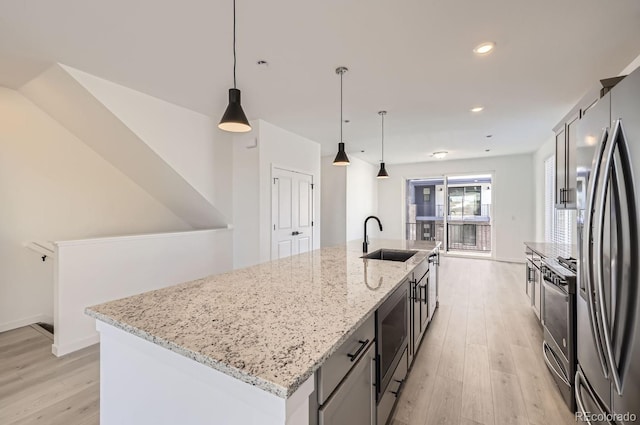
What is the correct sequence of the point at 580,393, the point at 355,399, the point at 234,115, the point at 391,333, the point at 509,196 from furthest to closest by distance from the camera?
the point at 509,196 → the point at 234,115 → the point at 391,333 → the point at 580,393 → the point at 355,399

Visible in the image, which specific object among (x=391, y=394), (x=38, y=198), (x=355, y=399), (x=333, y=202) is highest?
(x=333, y=202)

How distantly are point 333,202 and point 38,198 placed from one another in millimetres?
5170

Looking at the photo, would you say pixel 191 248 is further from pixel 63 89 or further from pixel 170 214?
pixel 63 89

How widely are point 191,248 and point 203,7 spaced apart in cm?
294

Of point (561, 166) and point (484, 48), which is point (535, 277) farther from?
point (484, 48)

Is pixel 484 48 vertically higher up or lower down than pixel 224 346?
higher up

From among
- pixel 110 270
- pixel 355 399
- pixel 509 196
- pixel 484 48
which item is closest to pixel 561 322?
pixel 355 399

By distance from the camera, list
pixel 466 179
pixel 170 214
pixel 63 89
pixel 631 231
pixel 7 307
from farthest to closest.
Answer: pixel 466 179
pixel 170 214
pixel 7 307
pixel 63 89
pixel 631 231

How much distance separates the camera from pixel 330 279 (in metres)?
1.79

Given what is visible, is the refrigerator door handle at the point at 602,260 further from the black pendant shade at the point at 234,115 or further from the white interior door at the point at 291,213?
the white interior door at the point at 291,213

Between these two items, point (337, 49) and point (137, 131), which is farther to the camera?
point (137, 131)

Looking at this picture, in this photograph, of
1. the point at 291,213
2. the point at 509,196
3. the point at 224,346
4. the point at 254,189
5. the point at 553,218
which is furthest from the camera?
the point at 509,196

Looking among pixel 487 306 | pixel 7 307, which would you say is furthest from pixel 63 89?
pixel 487 306

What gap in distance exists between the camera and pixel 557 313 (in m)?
2.26
